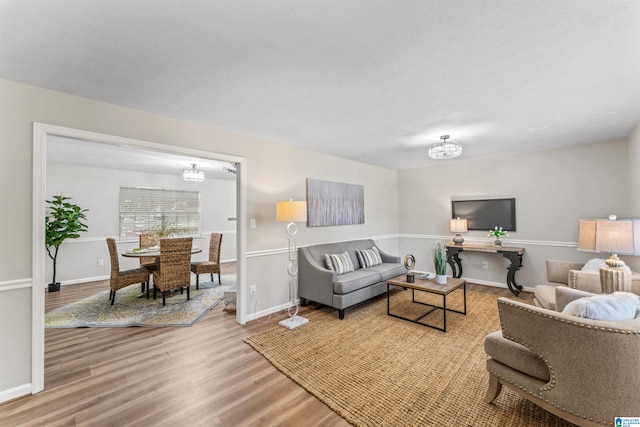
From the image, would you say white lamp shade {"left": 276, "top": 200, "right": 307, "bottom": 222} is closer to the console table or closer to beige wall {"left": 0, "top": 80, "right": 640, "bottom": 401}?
beige wall {"left": 0, "top": 80, "right": 640, "bottom": 401}

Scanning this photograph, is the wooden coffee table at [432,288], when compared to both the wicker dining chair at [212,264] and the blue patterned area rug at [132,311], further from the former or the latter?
the wicker dining chair at [212,264]

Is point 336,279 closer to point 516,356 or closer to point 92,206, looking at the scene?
point 516,356

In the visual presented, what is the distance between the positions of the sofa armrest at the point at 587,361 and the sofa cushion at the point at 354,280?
214 cm

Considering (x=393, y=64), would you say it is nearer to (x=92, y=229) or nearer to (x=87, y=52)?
(x=87, y=52)

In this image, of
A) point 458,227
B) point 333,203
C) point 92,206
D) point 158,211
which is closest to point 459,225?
point 458,227

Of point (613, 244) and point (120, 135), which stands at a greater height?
point (120, 135)

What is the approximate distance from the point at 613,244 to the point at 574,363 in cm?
181

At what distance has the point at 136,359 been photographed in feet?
8.31

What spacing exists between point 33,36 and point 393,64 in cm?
224

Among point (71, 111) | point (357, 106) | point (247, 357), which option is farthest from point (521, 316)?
point (71, 111)

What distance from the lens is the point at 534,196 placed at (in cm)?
452

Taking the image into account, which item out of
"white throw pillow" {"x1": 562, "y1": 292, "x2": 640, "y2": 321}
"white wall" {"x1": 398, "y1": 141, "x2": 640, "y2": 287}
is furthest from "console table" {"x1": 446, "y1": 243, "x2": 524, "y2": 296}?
"white throw pillow" {"x1": 562, "y1": 292, "x2": 640, "y2": 321}

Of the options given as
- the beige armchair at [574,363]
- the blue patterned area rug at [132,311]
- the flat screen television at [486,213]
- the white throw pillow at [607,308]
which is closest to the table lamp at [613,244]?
the white throw pillow at [607,308]

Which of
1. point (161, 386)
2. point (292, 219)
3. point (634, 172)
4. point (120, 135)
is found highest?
point (120, 135)
